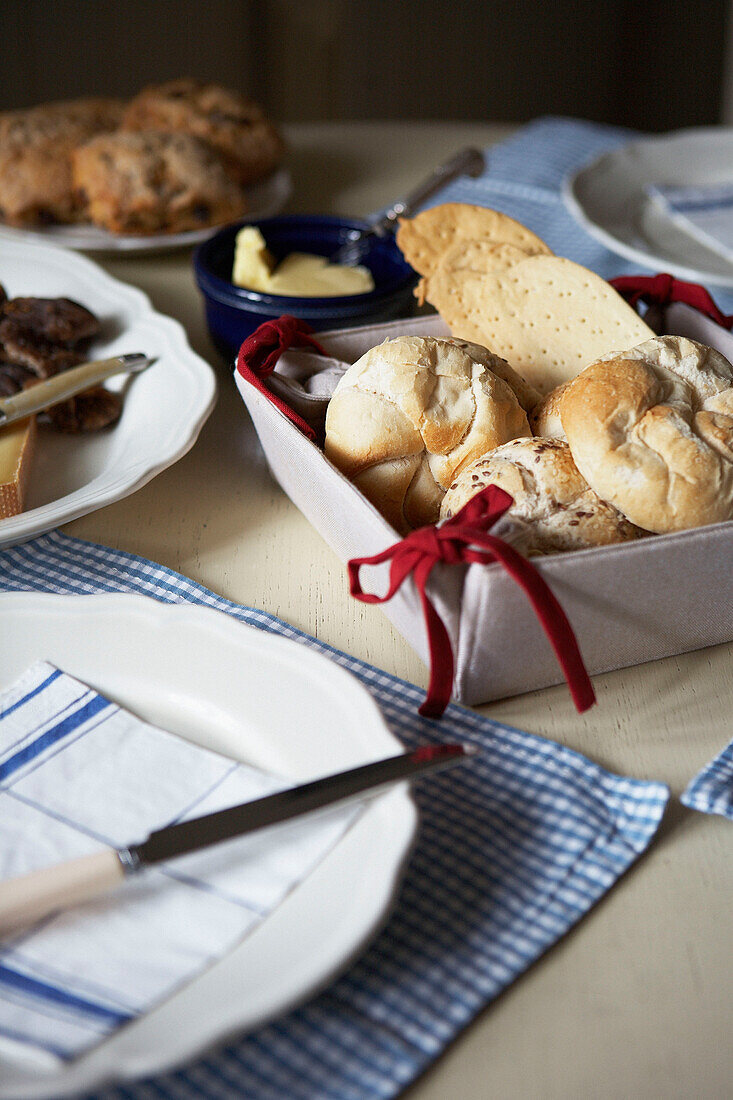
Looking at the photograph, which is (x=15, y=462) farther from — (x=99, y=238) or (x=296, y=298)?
(x=99, y=238)

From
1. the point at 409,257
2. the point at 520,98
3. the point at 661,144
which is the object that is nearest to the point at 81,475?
the point at 409,257

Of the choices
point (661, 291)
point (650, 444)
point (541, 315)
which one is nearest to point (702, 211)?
point (661, 291)

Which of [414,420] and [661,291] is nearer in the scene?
[414,420]

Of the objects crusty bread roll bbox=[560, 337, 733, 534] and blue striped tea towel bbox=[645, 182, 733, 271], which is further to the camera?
blue striped tea towel bbox=[645, 182, 733, 271]

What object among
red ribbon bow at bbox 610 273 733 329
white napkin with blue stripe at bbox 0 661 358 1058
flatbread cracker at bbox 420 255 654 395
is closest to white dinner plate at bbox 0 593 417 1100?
white napkin with blue stripe at bbox 0 661 358 1058

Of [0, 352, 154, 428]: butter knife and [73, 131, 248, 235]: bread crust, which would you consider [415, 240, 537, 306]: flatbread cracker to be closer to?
→ [0, 352, 154, 428]: butter knife

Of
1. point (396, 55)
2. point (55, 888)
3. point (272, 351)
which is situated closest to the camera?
point (55, 888)

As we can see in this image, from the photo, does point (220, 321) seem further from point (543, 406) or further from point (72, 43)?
point (72, 43)
